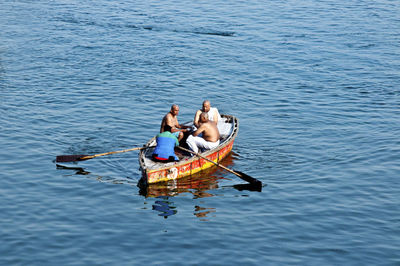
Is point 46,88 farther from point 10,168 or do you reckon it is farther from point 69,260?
point 69,260

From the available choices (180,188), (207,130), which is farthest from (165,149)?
(207,130)

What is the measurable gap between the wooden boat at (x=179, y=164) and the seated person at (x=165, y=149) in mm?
192

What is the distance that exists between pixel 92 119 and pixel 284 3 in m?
29.5

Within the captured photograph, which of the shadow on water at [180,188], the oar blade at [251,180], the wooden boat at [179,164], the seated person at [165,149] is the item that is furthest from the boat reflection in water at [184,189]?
the seated person at [165,149]

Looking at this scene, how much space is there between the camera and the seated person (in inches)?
768

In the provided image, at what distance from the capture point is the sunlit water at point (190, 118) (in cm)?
1580

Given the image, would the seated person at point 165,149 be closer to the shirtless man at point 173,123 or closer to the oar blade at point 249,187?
the shirtless man at point 173,123

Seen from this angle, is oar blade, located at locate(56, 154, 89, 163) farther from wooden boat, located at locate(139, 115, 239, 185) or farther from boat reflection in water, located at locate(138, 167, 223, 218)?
boat reflection in water, located at locate(138, 167, 223, 218)

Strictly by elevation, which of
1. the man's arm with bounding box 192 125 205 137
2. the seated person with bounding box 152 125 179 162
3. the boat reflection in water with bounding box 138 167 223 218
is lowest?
the boat reflection in water with bounding box 138 167 223 218

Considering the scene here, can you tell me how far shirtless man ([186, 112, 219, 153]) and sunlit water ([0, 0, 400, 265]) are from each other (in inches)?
47.6

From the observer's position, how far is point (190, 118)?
26094 millimetres

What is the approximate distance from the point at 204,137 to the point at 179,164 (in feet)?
6.98

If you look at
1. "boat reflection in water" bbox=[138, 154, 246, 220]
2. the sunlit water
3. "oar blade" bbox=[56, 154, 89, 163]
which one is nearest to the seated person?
"boat reflection in water" bbox=[138, 154, 246, 220]

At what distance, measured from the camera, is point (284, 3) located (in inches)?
1986
